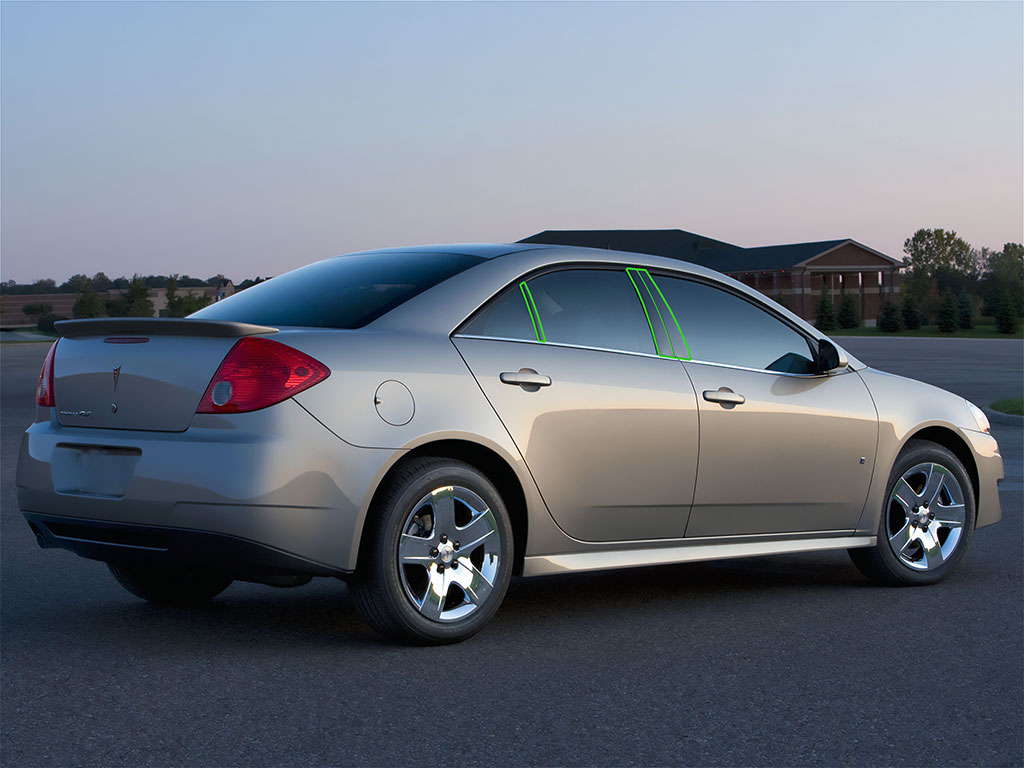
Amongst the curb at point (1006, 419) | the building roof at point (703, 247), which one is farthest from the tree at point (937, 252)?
the curb at point (1006, 419)

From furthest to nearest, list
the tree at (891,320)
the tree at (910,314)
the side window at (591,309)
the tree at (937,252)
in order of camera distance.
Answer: the tree at (937,252)
the tree at (910,314)
the tree at (891,320)
the side window at (591,309)

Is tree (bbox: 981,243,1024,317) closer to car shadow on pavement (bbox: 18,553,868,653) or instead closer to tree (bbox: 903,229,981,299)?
tree (bbox: 903,229,981,299)

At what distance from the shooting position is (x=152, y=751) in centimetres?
403

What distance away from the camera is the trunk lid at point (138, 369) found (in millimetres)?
5105

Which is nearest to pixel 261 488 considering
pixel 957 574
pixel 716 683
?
pixel 716 683

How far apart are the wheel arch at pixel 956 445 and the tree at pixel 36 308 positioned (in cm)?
14097

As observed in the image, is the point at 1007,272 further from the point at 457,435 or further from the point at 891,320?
the point at 457,435

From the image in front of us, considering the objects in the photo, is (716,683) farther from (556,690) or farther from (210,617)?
(210,617)

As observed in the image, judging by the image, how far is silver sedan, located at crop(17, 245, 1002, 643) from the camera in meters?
5.05

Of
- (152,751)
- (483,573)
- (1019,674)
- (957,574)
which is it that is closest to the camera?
(152,751)

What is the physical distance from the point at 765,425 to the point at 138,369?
2.93m

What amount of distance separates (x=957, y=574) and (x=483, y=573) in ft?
10.4

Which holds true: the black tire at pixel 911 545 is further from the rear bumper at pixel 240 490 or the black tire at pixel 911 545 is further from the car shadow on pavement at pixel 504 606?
the rear bumper at pixel 240 490

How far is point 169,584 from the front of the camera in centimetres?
623
